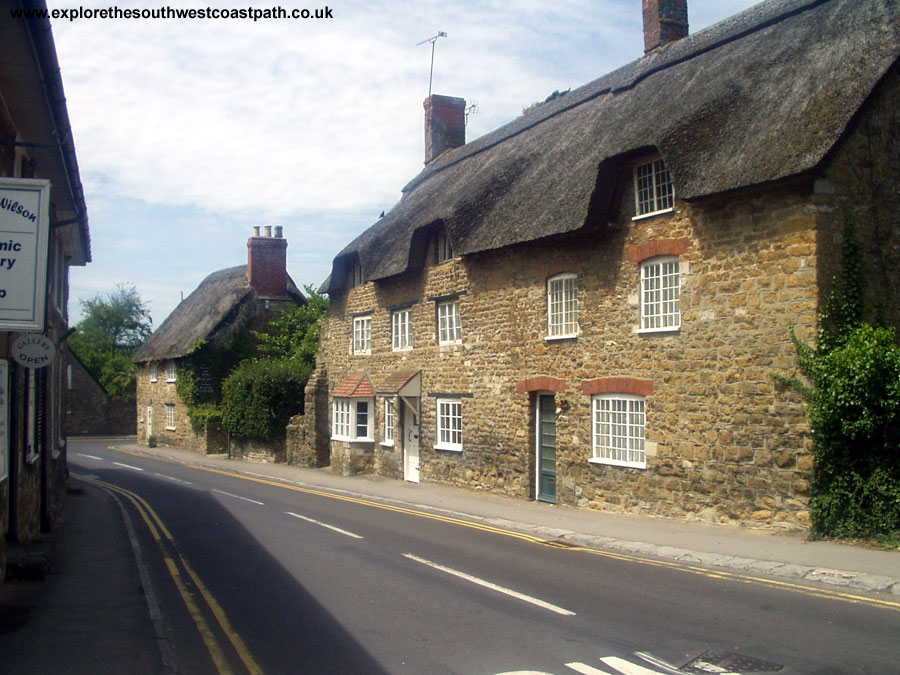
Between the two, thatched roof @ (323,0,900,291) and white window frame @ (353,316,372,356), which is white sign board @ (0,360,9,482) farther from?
white window frame @ (353,316,372,356)

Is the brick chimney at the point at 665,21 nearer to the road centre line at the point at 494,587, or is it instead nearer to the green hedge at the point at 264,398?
the road centre line at the point at 494,587

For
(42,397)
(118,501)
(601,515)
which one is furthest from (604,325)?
(118,501)

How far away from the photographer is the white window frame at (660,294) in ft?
46.8

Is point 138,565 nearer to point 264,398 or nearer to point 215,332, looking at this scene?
point 264,398

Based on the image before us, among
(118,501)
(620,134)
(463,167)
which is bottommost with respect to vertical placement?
(118,501)

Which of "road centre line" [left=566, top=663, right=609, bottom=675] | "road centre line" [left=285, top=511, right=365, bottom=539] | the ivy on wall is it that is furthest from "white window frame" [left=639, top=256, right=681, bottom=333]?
"road centre line" [left=566, top=663, right=609, bottom=675]

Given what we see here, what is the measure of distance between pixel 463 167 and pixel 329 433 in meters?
10.8

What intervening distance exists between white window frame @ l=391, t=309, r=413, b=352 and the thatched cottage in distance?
16.3 metres

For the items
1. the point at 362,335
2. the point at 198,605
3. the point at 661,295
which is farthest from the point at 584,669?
the point at 362,335

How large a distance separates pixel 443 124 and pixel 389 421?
1200 cm

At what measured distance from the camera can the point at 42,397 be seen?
1359 centimetres

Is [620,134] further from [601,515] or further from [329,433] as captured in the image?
[329,433]

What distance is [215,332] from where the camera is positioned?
3794 cm

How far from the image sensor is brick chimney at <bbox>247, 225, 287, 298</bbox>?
129 feet
